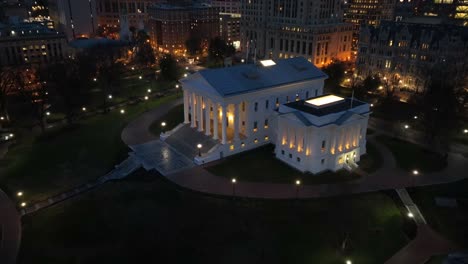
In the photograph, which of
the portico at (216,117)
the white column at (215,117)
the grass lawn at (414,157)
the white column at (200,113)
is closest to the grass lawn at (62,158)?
the white column at (200,113)

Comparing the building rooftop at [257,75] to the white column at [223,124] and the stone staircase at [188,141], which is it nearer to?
the white column at [223,124]

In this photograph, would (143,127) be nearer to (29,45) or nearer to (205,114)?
(205,114)

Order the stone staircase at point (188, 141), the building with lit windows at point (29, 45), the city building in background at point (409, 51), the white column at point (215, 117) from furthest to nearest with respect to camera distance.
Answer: the building with lit windows at point (29, 45), the city building in background at point (409, 51), the stone staircase at point (188, 141), the white column at point (215, 117)

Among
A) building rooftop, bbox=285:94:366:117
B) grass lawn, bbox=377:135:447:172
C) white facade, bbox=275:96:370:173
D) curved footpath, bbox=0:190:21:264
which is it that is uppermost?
building rooftop, bbox=285:94:366:117

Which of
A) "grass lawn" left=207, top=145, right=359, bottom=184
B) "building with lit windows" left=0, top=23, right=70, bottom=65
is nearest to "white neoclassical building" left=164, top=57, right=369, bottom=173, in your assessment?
"grass lawn" left=207, top=145, right=359, bottom=184

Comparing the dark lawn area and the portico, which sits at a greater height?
the portico

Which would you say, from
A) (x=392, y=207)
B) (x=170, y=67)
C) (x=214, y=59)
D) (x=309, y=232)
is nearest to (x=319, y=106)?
(x=392, y=207)

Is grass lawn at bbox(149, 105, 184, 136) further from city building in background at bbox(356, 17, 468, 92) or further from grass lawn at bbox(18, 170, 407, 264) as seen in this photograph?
city building in background at bbox(356, 17, 468, 92)
